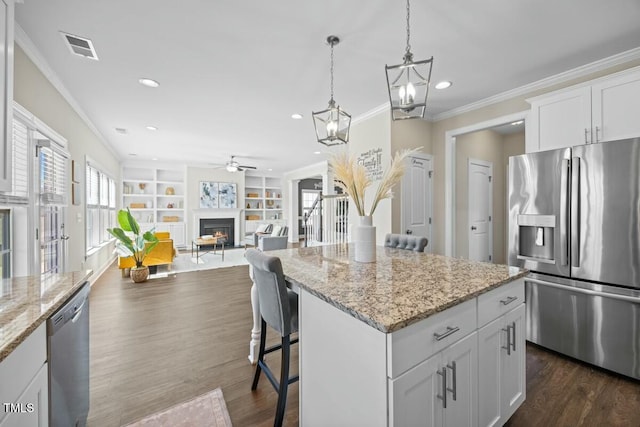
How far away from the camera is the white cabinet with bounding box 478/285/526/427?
128 centimetres

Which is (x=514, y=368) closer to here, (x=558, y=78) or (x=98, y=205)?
(x=558, y=78)

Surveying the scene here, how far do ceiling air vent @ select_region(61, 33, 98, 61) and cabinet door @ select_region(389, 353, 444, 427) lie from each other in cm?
329

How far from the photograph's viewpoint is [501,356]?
1390 mm

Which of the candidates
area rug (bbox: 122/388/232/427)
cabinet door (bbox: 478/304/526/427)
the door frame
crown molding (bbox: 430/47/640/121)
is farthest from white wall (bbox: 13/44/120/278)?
the door frame

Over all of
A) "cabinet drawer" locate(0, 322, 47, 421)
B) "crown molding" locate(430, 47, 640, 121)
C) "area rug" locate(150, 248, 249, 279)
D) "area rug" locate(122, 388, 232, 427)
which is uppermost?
"crown molding" locate(430, 47, 640, 121)

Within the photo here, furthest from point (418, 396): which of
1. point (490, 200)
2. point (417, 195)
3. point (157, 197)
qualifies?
point (157, 197)

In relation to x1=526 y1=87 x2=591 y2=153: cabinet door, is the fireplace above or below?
below

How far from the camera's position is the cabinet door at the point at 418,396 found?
0.89m

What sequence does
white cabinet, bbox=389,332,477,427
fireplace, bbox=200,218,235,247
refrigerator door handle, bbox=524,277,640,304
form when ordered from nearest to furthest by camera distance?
1. white cabinet, bbox=389,332,477,427
2. refrigerator door handle, bbox=524,277,640,304
3. fireplace, bbox=200,218,235,247

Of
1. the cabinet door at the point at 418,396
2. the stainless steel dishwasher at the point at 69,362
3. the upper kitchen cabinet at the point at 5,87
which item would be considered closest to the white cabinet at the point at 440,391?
the cabinet door at the point at 418,396

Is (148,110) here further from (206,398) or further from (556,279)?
(556,279)

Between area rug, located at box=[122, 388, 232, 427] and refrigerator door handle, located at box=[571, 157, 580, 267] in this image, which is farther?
refrigerator door handle, located at box=[571, 157, 580, 267]

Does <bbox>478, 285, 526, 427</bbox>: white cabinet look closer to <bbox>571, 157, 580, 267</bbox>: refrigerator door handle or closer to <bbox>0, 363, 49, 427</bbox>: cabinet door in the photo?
<bbox>571, 157, 580, 267</bbox>: refrigerator door handle

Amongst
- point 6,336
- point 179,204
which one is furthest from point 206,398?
point 179,204
